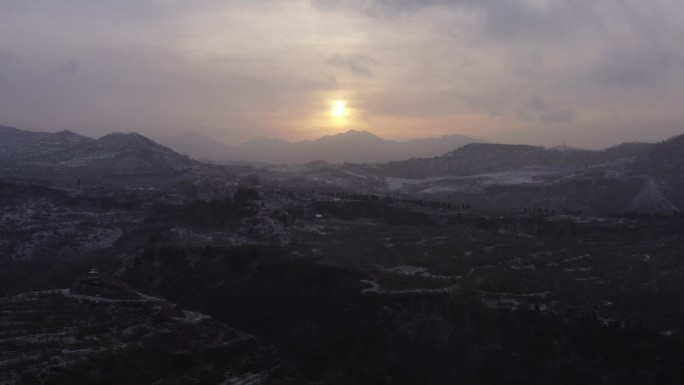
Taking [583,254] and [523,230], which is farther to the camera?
[523,230]

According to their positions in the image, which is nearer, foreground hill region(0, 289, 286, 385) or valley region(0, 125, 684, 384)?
foreground hill region(0, 289, 286, 385)

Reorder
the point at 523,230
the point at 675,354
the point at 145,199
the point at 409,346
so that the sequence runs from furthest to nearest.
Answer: the point at 145,199 < the point at 523,230 < the point at 409,346 < the point at 675,354

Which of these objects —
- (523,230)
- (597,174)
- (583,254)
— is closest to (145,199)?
(523,230)

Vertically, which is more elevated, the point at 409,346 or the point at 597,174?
the point at 597,174

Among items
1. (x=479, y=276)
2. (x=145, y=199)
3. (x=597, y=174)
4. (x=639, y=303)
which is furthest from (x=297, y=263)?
(x=597, y=174)

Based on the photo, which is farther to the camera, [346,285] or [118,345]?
[346,285]

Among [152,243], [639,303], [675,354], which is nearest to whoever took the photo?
[675,354]

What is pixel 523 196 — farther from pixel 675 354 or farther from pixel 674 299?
pixel 675 354

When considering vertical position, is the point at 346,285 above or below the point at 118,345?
above

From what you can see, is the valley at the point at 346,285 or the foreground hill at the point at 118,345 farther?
the valley at the point at 346,285
